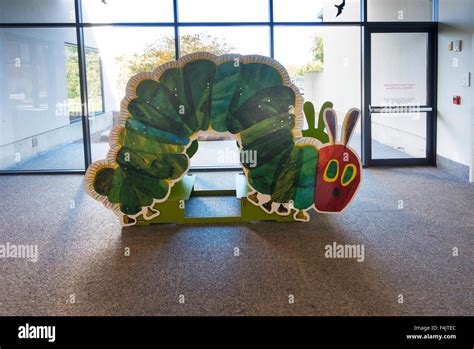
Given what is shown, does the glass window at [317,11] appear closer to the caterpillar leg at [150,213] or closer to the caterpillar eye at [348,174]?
the caterpillar eye at [348,174]

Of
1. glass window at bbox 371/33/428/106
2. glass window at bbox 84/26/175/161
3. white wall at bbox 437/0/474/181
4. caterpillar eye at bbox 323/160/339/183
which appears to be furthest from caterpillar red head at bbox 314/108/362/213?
glass window at bbox 84/26/175/161

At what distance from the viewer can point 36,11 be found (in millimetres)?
7891

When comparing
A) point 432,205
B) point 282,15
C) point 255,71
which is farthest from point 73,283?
point 282,15

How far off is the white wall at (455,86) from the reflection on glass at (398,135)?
28cm

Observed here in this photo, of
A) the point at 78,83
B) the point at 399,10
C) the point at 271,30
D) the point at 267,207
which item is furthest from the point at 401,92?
the point at 78,83

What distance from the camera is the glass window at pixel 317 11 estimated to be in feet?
26.0

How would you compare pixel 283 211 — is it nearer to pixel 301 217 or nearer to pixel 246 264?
pixel 301 217

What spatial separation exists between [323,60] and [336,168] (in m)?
3.56

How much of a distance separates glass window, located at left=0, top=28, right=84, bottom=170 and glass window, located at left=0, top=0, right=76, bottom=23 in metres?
0.15

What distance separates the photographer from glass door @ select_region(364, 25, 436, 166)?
316 inches

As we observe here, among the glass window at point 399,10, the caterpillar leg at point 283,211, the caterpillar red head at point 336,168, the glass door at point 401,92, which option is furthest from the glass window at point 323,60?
the caterpillar leg at point 283,211

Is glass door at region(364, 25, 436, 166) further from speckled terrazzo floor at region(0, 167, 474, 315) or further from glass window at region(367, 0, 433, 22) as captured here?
speckled terrazzo floor at region(0, 167, 474, 315)

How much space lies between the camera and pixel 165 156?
5.09 m

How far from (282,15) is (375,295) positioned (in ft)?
17.9
